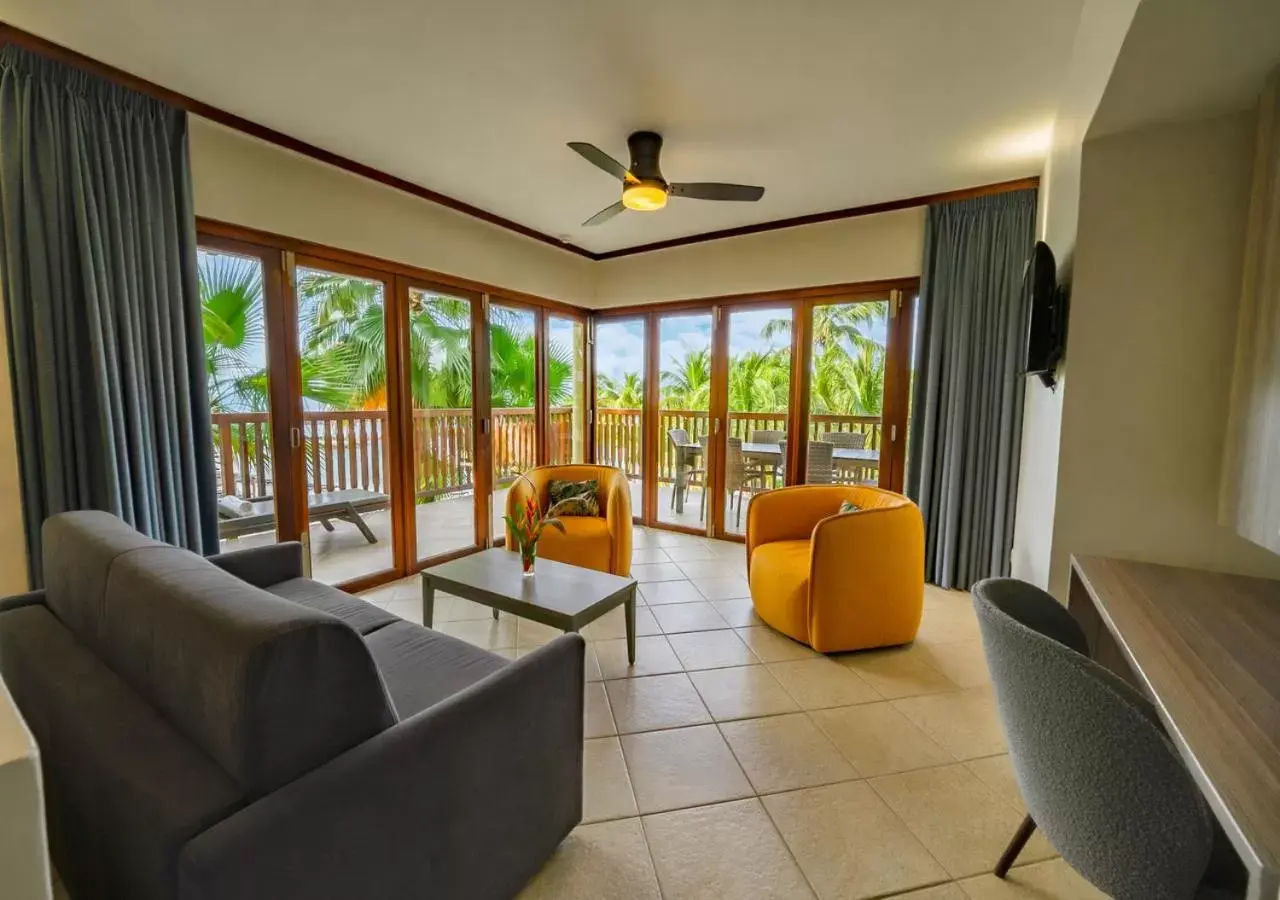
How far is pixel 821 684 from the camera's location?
2328 millimetres

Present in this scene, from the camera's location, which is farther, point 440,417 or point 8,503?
point 440,417

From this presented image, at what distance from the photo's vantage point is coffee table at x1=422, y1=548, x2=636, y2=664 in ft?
6.94

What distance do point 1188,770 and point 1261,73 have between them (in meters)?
1.75

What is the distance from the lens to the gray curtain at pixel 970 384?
10.2 feet

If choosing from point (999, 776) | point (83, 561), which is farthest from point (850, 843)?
point (83, 561)

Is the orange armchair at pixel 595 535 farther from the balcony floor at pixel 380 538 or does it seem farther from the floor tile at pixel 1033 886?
the floor tile at pixel 1033 886

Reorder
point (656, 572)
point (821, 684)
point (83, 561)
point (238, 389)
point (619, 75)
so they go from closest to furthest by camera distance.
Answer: point (83, 561), point (619, 75), point (821, 684), point (238, 389), point (656, 572)

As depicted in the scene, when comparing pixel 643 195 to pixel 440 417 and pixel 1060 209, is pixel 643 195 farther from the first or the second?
pixel 440 417

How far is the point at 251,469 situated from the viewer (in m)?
2.89

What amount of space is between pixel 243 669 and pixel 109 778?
0.36 meters

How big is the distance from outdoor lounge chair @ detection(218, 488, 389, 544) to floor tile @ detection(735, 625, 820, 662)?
2543mm

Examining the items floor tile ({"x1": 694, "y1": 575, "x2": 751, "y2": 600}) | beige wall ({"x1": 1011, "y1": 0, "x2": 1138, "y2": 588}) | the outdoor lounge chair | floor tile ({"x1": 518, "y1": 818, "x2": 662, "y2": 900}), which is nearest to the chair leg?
beige wall ({"x1": 1011, "y1": 0, "x2": 1138, "y2": 588})

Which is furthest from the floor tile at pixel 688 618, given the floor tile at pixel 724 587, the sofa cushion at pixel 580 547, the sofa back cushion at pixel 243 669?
the sofa back cushion at pixel 243 669

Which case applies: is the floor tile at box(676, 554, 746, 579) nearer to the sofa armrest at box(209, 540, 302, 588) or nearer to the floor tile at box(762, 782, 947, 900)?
the floor tile at box(762, 782, 947, 900)
